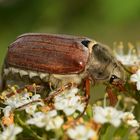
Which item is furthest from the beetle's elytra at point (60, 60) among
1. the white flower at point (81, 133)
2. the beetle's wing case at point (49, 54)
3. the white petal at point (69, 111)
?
the white flower at point (81, 133)

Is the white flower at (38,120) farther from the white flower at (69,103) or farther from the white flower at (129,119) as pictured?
the white flower at (129,119)

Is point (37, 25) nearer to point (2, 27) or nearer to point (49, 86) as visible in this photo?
point (2, 27)

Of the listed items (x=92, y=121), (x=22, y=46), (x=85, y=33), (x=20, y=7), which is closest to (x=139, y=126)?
(x=92, y=121)

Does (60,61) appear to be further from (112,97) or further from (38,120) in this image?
(38,120)

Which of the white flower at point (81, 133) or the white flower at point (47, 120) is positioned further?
the white flower at point (47, 120)

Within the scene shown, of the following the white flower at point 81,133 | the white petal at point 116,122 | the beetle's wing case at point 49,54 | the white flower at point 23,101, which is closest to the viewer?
the white flower at point 81,133

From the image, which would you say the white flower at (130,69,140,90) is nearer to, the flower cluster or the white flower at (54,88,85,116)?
the flower cluster
